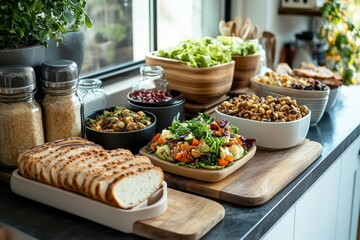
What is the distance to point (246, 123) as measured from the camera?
5.18 ft

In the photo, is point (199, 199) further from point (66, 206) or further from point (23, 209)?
point (23, 209)

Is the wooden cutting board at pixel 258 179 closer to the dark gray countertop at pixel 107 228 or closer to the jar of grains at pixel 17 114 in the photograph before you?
the dark gray countertop at pixel 107 228

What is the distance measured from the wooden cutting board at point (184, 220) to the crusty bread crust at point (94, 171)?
0.06m

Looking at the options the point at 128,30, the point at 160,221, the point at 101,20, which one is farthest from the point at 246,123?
the point at 101,20

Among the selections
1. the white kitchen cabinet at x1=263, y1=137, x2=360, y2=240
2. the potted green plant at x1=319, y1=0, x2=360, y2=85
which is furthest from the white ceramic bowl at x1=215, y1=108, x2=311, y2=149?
the potted green plant at x1=319, y1=0, x2=360, y2=85

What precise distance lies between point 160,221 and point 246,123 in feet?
1.78

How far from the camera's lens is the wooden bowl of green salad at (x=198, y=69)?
5.80ft

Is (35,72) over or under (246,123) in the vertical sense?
over

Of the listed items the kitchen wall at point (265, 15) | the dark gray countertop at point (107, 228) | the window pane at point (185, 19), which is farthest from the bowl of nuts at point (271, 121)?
the kitchen wall at point (265, 15)

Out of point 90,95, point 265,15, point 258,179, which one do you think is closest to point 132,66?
point 90,95

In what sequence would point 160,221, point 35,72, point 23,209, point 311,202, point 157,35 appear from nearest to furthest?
point 160,221 < point 23,209 < point 35,72 < point 311,202 < point 157,35

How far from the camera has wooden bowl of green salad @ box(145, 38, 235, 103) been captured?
1769 mm

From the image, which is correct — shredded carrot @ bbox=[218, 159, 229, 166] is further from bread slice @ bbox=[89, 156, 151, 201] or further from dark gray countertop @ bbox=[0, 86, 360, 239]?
bread slice @ bbox=[89, 156, 151, 201]

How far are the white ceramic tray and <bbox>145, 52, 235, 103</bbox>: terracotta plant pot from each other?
62 cm
